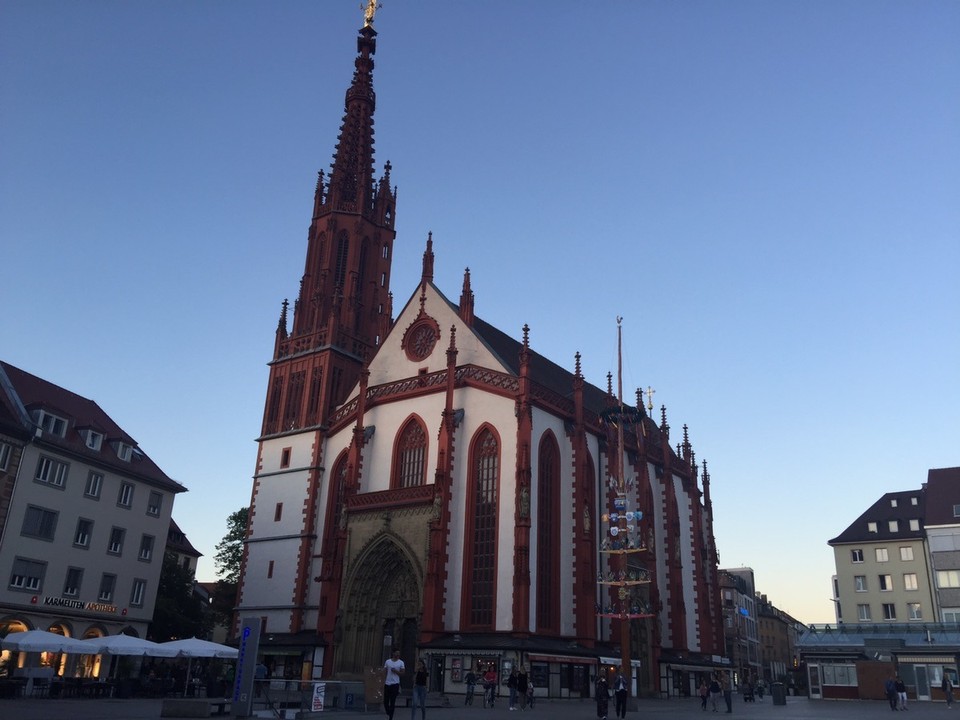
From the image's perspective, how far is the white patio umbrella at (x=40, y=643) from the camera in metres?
30.4

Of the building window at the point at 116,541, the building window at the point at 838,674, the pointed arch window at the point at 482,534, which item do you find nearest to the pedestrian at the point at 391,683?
the pointed arch window at the point at 482,534

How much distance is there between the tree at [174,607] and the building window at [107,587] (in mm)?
7678

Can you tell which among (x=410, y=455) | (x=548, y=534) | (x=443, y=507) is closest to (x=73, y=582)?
(x=410, y=455)

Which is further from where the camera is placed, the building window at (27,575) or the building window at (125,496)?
the building window at (125,496)

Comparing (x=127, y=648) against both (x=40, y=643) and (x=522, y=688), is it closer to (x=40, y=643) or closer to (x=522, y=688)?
(x=40, y=643)

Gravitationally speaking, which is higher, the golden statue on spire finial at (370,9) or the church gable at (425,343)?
the golden statue on spire finial at (370,9)

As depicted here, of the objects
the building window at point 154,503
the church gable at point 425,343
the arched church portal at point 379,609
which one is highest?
the church gable at point 425,343

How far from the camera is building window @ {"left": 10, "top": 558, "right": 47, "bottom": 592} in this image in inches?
1563

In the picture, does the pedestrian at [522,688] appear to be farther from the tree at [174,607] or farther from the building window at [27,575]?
the tree at [174,607]

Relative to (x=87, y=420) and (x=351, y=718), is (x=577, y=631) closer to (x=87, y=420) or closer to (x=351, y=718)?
(x=351, y=718)

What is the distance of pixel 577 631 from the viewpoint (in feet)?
134

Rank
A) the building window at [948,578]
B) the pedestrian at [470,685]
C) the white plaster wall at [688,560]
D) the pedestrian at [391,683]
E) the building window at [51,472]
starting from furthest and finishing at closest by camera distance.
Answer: the building window at [948,578] < the white plaster wall at [688,560] < the building window at [51,472] < the pedestrian at [470,685] < the pedestrian at [391,683]

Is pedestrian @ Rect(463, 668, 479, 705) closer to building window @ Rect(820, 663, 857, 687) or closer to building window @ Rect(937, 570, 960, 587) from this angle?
building window @ Rect(820, 663, 857, 687)

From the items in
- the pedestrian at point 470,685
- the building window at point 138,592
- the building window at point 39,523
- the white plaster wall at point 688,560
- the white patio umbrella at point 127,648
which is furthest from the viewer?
the white plaster wall at point 688,560
